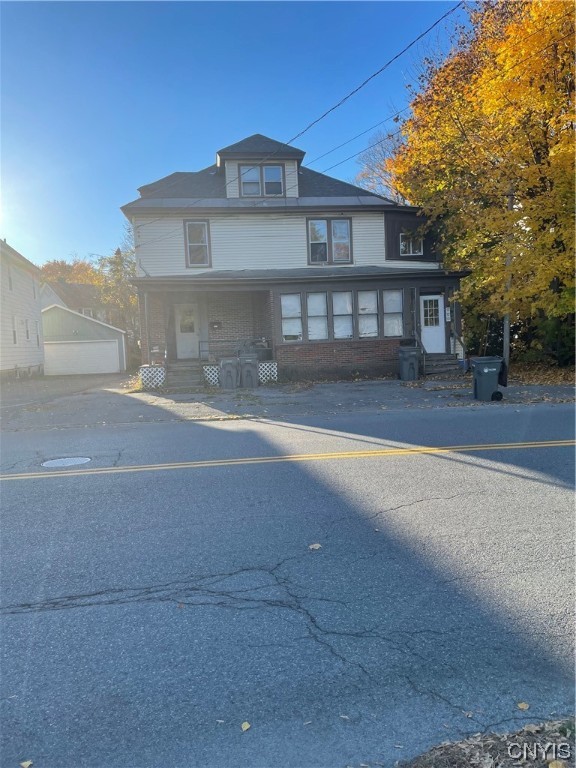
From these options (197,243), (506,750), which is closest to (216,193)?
(197,243)

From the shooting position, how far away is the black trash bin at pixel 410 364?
59.4ft

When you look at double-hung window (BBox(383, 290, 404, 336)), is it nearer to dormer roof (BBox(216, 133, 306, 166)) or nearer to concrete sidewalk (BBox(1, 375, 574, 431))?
concrete sidewalk (BBox(1, 375, 574, 431))

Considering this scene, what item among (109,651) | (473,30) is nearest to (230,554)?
(109,651)

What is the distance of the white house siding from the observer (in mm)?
22359

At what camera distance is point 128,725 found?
2.44 m

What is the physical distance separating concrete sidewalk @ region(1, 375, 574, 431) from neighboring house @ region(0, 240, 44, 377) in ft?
23.1

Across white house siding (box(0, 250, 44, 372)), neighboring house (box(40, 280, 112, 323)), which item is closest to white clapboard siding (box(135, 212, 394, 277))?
white house siding (box(0, 250, 44, 372))

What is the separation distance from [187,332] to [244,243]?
418 cm

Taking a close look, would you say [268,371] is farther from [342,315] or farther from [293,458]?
[293,458]

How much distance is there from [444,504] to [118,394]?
1337 centimetres

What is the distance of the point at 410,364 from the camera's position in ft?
59.4

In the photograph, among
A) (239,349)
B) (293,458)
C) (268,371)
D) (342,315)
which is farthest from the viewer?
(342,315)

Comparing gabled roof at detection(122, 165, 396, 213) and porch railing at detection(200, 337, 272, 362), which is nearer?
porch railing at detection(200, 337, 272, 362)

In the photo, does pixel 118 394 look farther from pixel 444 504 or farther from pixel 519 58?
pixel 519 58
